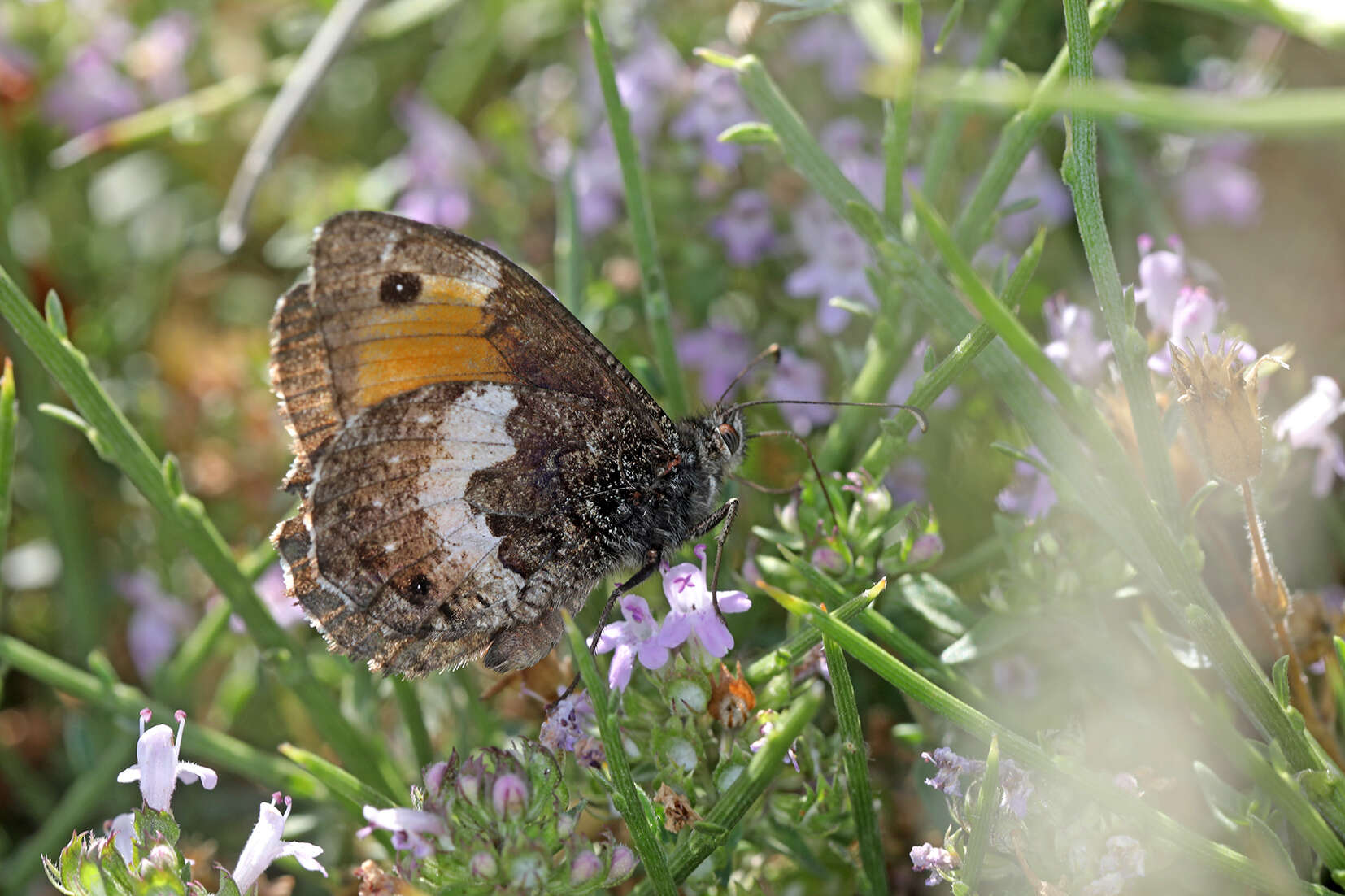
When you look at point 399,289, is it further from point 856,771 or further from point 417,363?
point 856,771

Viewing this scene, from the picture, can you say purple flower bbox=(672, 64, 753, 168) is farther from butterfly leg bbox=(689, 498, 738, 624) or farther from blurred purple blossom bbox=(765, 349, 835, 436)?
butterfly leg bbox=(689, 498, 738, 624)

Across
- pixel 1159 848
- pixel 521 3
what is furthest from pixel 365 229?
pixel 521 3

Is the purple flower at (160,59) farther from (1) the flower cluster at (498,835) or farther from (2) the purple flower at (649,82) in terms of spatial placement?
(1) the flower cluster at (498,835)

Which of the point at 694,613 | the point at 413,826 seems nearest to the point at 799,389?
the point at 694,613

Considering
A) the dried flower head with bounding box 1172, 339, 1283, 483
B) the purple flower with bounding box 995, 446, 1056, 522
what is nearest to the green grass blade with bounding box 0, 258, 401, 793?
the purple flower with bounding box 995, 446, 1056, 522

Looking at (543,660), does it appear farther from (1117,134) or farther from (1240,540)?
(1117,134)

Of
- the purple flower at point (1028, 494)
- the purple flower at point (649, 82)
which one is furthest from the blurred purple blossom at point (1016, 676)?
the purple flower at point (649, 82)

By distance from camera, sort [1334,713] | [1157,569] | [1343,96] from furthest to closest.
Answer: [1334,713] < [1157,569] < [1343,96]
